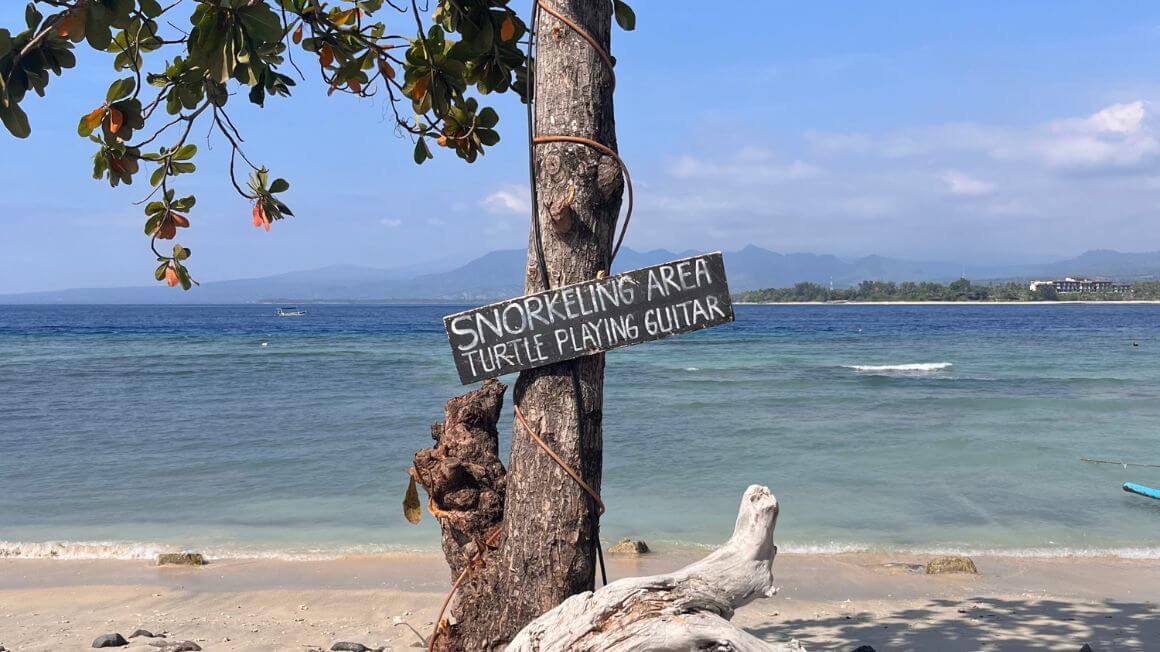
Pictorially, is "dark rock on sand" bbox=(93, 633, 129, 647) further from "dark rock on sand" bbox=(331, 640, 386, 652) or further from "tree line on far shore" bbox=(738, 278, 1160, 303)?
"tree line on far shore" bbox=(738, 278, 1160, 303)

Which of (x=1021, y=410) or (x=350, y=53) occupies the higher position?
(x=350, y=53)

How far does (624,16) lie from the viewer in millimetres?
2801

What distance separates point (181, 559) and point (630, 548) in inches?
146

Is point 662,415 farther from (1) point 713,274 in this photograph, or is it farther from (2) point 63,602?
(1) point 713,274

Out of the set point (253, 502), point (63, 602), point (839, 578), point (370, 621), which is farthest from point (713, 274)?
point (253, 502)

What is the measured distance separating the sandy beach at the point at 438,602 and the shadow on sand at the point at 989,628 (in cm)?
1

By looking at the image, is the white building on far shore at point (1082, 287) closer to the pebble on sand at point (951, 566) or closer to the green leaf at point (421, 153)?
the pebble on sand at point (951, 566)

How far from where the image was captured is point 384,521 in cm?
861

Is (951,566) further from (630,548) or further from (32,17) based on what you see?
(32,17)

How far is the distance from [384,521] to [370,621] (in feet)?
10.4

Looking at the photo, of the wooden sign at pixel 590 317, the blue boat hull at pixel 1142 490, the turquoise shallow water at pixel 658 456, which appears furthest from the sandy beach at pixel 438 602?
the wooden sign at pixel 590 317

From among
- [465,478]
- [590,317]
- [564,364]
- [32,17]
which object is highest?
[32,17]

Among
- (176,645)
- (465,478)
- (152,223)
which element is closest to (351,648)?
(176,645)

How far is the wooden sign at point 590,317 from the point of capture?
247 cm
